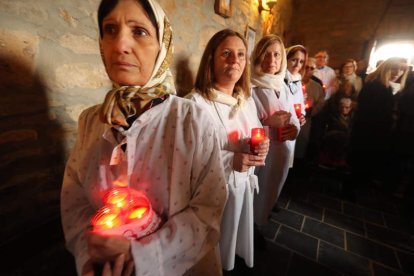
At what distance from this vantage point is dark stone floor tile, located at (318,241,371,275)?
203cm

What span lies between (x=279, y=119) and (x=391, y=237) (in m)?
2.22

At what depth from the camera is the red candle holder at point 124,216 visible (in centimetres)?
70

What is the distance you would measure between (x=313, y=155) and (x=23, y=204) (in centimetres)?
471

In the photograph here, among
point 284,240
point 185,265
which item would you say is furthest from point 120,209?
point 284,240

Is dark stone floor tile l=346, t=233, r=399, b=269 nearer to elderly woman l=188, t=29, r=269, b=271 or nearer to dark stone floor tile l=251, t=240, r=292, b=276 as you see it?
dark stone floor tile l=251, t=240, r=292, b=276

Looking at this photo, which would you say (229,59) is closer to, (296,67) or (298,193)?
(296,67)

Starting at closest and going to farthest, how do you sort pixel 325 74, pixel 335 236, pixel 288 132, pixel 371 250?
pixel 288 132, pixel 371 250, pixel 335 236, pixel 325 74

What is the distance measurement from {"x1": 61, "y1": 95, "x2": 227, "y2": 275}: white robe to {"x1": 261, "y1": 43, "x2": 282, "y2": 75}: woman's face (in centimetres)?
146

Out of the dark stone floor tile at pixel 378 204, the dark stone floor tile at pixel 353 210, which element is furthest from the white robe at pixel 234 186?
the dark stone floor tile at pixel 378 204

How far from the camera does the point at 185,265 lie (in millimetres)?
885

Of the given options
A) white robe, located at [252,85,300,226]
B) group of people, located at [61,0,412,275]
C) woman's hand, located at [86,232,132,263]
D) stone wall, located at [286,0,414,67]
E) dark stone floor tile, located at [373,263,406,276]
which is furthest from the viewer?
stone wall, located at [286,0,414,67]

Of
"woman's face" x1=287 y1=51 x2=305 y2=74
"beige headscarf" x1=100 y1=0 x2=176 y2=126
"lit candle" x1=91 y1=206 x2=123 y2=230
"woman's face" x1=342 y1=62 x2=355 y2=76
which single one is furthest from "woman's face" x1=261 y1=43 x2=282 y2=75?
"woman's face" x1=342 y1=62 x2=355 y2=76

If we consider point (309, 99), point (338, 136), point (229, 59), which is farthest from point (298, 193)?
point (229, 59)

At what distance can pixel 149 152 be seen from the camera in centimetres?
93
